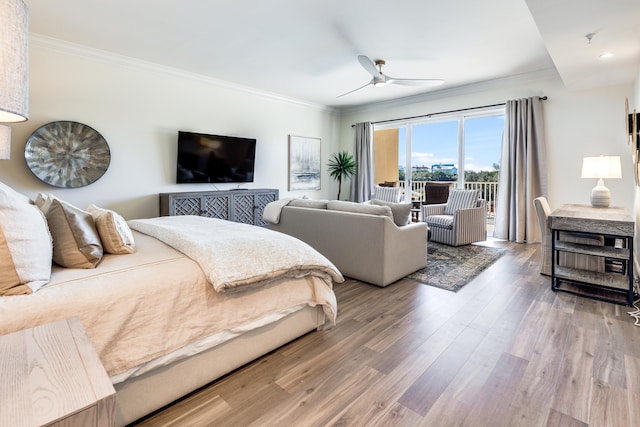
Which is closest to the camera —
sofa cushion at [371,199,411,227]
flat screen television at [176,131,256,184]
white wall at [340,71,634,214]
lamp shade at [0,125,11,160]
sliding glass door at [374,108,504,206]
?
lamp shade at [0,125,11,160]

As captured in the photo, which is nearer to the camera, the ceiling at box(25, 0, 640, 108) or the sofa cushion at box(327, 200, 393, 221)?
the ceiling at box(25, 0, 640, 108)

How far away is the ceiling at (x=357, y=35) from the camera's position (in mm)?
2872

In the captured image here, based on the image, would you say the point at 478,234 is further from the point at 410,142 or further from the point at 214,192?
the point at 214,192

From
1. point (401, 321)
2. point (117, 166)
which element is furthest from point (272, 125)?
point (401, 321)

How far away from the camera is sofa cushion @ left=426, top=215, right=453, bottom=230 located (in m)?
4.86

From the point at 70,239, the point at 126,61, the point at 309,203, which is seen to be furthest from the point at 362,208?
the point at 126,61

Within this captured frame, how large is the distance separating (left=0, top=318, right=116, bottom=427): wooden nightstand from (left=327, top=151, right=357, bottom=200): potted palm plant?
20.9 feet

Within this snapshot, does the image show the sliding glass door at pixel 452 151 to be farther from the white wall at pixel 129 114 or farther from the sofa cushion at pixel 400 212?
the sofa cushion at pixel 400 212

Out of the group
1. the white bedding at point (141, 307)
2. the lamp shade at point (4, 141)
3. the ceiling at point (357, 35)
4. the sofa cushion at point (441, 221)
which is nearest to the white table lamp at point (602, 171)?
the ceiling at point (357, 35)

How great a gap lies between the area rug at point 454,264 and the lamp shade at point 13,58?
3.20 meters

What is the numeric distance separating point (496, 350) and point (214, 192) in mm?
4194

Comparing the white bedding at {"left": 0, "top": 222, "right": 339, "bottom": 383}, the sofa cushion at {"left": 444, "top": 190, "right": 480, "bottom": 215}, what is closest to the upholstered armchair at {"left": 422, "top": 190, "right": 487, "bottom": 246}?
the sofa cushion at {"left": 444, "top": 190, "right": 480, "bottom": 215}

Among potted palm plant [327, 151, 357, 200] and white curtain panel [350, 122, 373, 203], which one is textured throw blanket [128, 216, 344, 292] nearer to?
potted palm plant [327, 151, 357, 200]

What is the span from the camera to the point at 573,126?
4.70 m
